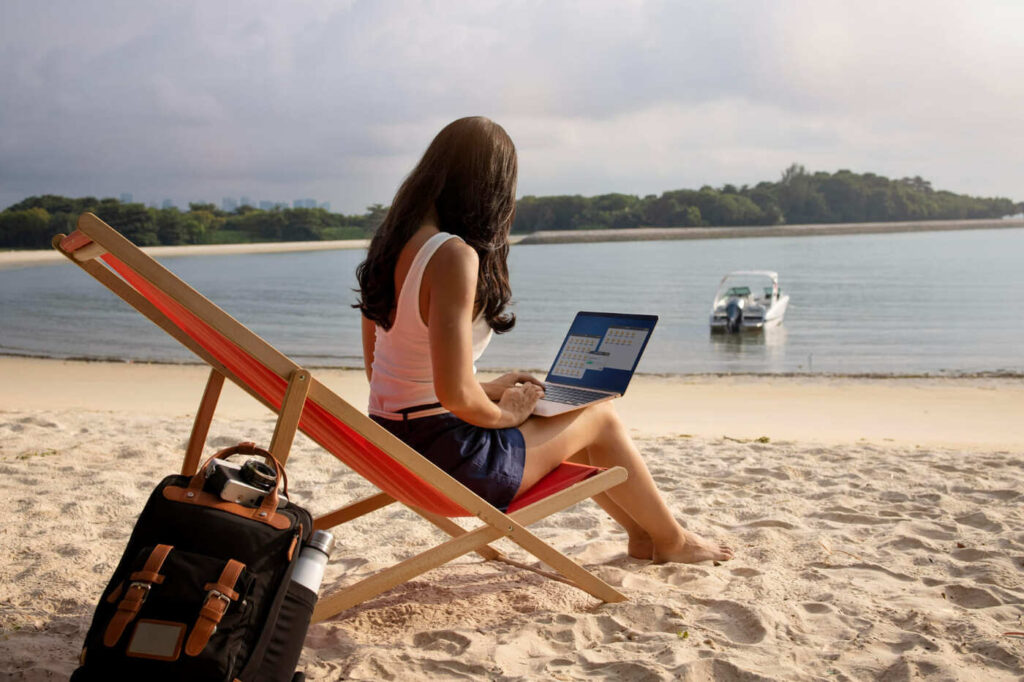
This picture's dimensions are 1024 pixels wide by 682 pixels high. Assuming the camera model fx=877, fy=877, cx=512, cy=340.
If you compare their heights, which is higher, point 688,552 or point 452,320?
point 452,320

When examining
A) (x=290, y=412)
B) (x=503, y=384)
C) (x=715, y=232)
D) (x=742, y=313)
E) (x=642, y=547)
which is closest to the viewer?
(x=290, y=412)

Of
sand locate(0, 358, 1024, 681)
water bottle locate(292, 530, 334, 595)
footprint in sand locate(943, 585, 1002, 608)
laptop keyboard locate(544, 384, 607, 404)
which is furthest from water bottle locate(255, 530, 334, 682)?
footprint in sand locate(943, 585, 1002, 608)

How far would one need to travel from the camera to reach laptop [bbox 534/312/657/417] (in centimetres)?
255

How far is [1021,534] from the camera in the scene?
317cm

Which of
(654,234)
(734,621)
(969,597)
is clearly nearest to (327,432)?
(734,621)

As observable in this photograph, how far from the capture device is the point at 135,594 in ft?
5.17

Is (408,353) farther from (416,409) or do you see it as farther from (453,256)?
(453,256)

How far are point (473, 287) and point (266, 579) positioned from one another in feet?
2.75

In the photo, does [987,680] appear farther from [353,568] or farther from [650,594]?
[353,568]

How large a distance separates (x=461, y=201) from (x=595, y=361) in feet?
2.34

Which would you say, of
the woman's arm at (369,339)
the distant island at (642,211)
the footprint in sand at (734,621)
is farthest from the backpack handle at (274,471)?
the distant island at (642,211)

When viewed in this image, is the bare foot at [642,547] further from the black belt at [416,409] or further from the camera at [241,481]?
the camera at [241,481]

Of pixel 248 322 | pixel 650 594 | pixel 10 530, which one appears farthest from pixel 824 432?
pixel 248 322

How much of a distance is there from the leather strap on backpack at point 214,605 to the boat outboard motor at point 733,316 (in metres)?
17.4
